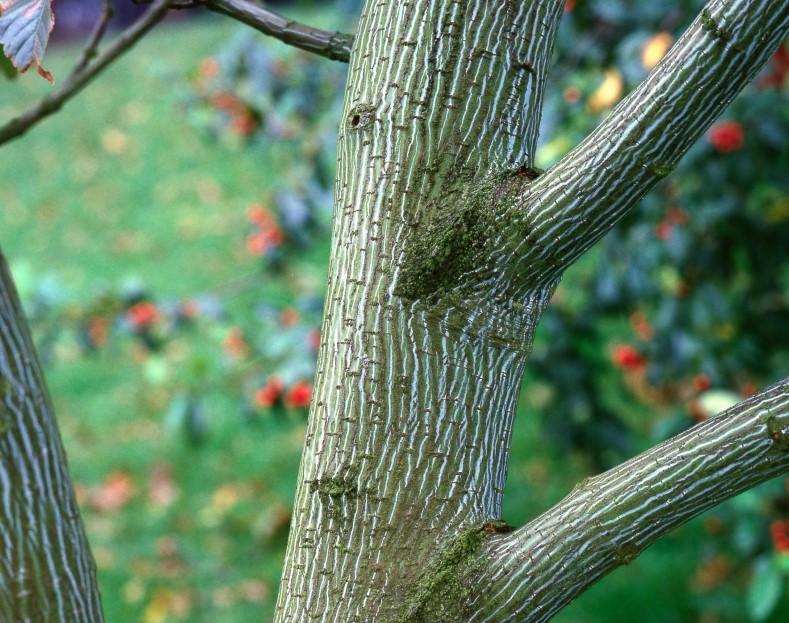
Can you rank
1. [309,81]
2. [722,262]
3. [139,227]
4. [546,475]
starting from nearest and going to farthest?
1. [722,262]
2. [309,81]
3. [546,475]
4. [139,227]

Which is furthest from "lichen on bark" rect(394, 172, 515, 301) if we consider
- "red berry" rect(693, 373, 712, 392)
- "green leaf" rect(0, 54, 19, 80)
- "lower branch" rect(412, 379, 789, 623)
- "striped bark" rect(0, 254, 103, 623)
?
"red berry" rect(693, 373, 712, 392)

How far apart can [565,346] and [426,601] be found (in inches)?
84.0

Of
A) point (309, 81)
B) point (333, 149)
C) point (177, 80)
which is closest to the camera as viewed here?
point (333, 149)

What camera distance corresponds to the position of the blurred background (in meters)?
2.41

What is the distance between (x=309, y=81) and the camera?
3008mm

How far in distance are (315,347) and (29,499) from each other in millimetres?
1582

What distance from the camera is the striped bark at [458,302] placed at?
0.85 meters

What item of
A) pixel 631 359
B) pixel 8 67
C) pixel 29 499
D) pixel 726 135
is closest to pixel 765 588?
pixel 631 359

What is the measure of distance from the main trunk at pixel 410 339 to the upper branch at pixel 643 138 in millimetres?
60

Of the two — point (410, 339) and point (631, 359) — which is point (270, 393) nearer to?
point (631, 359)

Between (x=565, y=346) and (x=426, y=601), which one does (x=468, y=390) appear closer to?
(x=426, y=601)

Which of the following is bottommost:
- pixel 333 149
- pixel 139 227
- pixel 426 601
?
pixel 426 601

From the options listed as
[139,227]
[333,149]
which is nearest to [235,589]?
[333,149]

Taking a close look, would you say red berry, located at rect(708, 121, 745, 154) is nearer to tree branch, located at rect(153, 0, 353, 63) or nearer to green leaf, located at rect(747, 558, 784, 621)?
green leaf, located at rect(747, 558, 784, 621)
